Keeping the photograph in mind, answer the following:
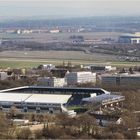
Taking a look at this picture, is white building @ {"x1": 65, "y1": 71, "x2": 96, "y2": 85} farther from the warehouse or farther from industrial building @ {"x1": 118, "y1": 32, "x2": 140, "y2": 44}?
industrial building @ {"x1": 118, "y1": 32, "x2": 140, "y2": 44}

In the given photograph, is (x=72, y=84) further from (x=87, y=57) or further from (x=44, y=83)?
(x=87, y=57)

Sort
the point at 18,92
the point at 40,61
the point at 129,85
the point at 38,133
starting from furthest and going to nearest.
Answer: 1. the point at 40,61
2. the point at 129,85
3. the point at 18,92
4. the point at 38,133

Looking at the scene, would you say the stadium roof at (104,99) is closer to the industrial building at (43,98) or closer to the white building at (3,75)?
the industrial building at (43,98)

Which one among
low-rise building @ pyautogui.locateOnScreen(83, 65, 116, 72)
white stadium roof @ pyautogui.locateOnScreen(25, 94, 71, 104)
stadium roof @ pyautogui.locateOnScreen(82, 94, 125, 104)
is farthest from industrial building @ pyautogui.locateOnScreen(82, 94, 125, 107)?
low-rise building @ pyautogui.locateOnScreen(83, 65, 116, 72)

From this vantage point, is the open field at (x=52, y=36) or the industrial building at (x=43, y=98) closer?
the industrial building at (x=43, y=98)

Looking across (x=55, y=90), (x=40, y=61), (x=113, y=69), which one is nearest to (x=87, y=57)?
(x=40, y=61)

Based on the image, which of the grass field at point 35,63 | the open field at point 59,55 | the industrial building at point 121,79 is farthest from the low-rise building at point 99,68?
the open field at point 59,55
